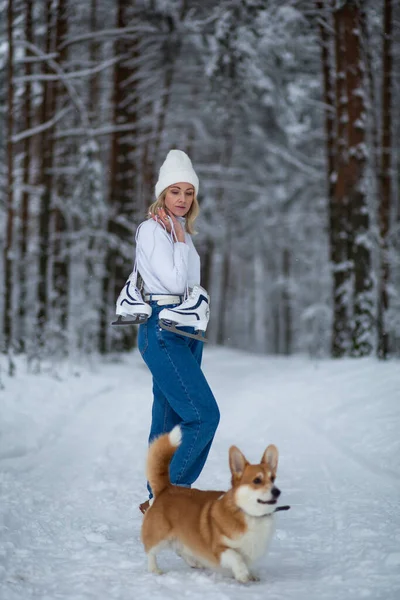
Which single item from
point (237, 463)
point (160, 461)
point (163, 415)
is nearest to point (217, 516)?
point (237, 463)

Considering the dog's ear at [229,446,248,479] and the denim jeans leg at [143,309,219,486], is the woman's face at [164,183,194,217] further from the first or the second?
the dog's ear at [229,446,248,479]

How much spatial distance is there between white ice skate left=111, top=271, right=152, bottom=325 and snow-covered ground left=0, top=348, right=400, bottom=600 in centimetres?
137

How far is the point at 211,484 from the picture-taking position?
207 inches

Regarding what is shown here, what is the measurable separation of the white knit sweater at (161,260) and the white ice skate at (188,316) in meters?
0.10

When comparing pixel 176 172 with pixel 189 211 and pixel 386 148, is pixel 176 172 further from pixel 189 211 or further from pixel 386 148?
pixel 386 148

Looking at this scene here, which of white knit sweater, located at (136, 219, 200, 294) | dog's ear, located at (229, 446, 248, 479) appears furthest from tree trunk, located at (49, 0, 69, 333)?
dog's ear, located at (229, 446, 248, 479)

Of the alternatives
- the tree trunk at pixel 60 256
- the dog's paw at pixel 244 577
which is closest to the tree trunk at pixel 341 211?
the tree trunk at pixel 60 256

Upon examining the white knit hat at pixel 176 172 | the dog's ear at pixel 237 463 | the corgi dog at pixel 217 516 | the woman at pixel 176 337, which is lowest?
the corgi dog at pixel 217 516

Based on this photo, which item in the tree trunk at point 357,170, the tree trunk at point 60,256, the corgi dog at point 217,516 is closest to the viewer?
the corgi dog at point 217,516

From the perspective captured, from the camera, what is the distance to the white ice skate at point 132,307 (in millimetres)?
3881

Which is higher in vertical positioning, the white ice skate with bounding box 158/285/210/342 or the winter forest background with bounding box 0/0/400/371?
the winter forest background with bounding box 0/0/400/371

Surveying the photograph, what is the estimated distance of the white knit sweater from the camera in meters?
3.90

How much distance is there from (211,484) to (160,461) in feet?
6.17

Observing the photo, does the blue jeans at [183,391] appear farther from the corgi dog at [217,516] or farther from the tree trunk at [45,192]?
the tree trunk at [45,192]
